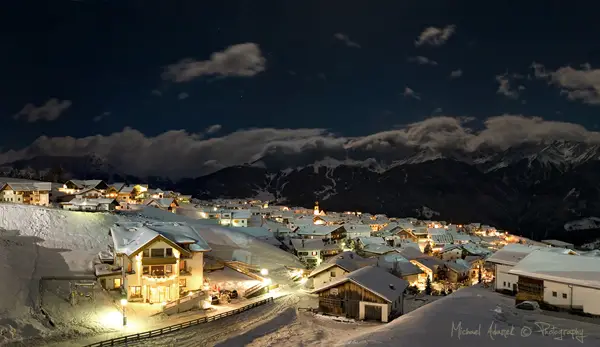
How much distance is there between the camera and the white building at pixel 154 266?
32250 millimetres

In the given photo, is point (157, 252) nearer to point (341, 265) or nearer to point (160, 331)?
point (160, 331)

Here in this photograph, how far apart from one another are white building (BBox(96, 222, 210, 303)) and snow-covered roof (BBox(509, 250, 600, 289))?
25578 mm

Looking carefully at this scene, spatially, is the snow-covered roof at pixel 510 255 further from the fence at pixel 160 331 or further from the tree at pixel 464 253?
the tree at pixel 464 253

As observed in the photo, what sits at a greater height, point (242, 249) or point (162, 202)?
point (162, 202)

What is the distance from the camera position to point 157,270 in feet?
110

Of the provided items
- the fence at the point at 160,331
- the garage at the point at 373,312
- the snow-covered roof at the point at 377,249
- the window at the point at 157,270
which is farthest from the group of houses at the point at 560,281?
the snow-covered roof at the point at 377,249

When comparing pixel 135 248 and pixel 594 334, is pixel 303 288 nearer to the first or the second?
pixel 135 248

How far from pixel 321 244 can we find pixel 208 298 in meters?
40.3

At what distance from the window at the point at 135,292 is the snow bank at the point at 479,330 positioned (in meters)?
18.3

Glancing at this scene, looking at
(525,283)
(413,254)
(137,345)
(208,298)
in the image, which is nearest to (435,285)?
(413,254)

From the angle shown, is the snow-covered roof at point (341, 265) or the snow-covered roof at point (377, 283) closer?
the snow-covered roof at point (377, 283)

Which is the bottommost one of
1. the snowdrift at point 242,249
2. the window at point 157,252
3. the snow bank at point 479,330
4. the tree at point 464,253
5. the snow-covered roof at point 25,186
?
the tree at point 464,253

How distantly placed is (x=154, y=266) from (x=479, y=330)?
24533mm

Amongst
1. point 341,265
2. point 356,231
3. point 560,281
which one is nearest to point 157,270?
point 341,265
